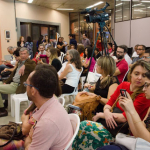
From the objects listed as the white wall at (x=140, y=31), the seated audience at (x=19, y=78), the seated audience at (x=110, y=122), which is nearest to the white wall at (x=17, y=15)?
the seated audience at (x=19, y=78)

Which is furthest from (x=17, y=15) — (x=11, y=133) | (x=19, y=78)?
(x=11, y=133)

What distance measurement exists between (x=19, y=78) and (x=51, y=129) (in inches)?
95.1

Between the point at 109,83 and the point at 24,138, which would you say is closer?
the point at 24,138

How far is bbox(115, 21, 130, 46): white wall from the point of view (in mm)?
6445

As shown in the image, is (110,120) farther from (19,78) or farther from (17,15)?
(17,15)

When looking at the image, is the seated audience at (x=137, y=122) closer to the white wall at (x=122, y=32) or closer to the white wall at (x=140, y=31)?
the white wall at (x=140, y=31)

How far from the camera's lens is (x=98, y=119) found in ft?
5.95

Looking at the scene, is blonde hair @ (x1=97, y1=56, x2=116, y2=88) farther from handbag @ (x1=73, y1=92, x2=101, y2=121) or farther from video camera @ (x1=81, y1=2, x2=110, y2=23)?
video camera @ (x1=81, y1=2, x2=110, y2=23)

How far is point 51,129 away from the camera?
994 millimetres

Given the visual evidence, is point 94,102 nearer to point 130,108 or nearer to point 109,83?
point 109,83

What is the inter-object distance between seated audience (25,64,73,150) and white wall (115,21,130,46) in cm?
583

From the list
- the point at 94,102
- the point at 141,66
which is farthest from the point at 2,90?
the point at 141,66

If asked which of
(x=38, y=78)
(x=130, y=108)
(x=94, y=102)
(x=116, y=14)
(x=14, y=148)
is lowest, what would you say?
(x=14, y=148)

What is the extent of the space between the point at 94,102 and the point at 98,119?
0.21 metres
